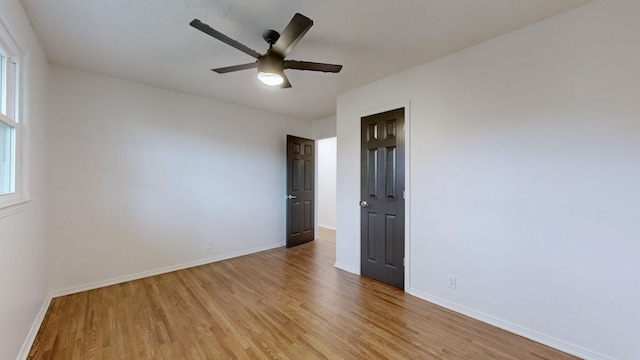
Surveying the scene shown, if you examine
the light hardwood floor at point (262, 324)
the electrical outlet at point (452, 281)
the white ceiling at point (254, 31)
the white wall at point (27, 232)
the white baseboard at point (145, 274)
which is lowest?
the light hardwood floor at point (262, 324)

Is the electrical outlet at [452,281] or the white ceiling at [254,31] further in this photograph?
the electrical outlet at [452,281]

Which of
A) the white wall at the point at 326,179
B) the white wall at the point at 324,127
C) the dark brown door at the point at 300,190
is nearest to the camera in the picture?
the dark brown door at the point at 300,190

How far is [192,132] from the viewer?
372 centimetres

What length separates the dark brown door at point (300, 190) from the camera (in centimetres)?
476

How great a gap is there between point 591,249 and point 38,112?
15.4 ft

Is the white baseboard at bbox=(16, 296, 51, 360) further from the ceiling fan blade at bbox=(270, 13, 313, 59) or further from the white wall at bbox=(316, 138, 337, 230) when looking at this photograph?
the white wall at bbox=(316, 138, 337, 230)

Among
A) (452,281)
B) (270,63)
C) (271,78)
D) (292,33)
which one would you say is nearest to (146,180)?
(271,78)

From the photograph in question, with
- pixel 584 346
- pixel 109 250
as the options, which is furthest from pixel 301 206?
pixel 584 346

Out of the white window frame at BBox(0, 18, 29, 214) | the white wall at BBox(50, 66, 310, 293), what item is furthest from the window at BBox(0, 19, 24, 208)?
the white wall at BBox(50, 66, 310, 293)

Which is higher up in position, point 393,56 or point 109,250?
point 393,56

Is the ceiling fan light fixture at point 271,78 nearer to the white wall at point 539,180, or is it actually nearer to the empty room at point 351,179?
the empty room at point 351,179

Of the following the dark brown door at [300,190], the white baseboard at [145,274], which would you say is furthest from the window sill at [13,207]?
the dark brown door at [300,190]

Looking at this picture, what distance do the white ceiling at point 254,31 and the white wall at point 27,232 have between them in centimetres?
25

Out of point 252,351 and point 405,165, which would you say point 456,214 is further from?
point 252,351
